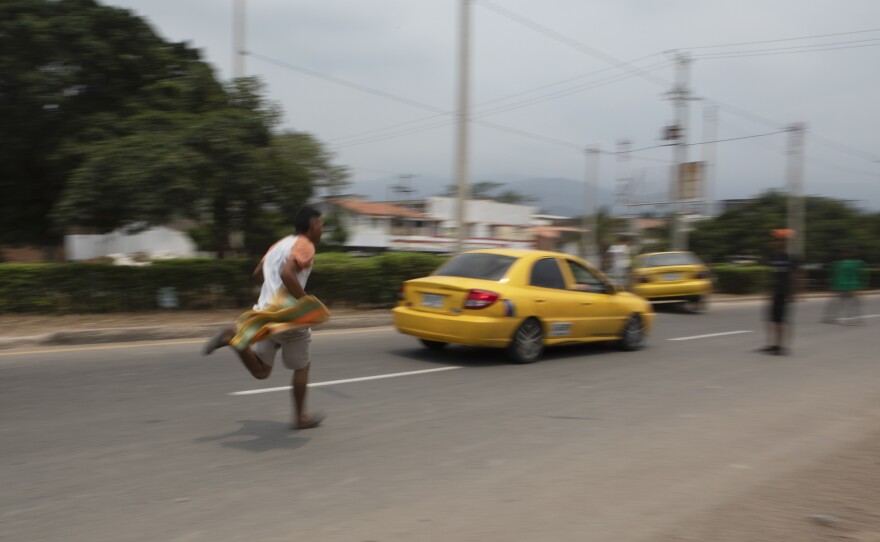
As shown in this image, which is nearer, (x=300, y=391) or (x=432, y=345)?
(x=300, y=391)

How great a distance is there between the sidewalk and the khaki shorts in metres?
6.06

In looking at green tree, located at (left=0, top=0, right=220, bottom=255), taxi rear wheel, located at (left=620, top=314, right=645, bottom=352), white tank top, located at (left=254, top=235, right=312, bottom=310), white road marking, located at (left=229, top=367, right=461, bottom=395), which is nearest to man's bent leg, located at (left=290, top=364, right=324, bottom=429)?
white tank top, located at (left=254, top=235, right=312, bottom=310)

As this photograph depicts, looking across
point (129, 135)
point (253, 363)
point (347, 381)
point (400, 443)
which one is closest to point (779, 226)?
point (129, 135)

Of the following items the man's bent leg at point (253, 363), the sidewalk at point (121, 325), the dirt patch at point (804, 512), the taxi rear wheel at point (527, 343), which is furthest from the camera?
the sidewalk at point (121, 325)

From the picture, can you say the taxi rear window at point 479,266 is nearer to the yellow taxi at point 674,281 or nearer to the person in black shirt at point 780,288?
the person in black shirt at point 780,288

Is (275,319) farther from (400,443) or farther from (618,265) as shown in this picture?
(618,265)

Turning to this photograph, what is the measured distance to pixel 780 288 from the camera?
1118 cm

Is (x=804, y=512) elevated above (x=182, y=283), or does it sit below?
below

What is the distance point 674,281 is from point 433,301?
12035 millimetres

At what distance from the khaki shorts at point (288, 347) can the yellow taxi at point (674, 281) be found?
50.7 feet

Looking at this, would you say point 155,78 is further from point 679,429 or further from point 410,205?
point 410,205

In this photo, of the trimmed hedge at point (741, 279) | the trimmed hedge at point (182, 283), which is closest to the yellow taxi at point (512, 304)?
the trimmed hedge at point (182, 283)

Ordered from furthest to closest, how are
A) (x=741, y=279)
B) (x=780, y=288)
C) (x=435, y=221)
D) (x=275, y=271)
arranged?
(x=435, y=221) < (x=741, y=279) < (x=780, y=288) < (x=275, y=271)

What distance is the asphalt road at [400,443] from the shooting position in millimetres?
4023
